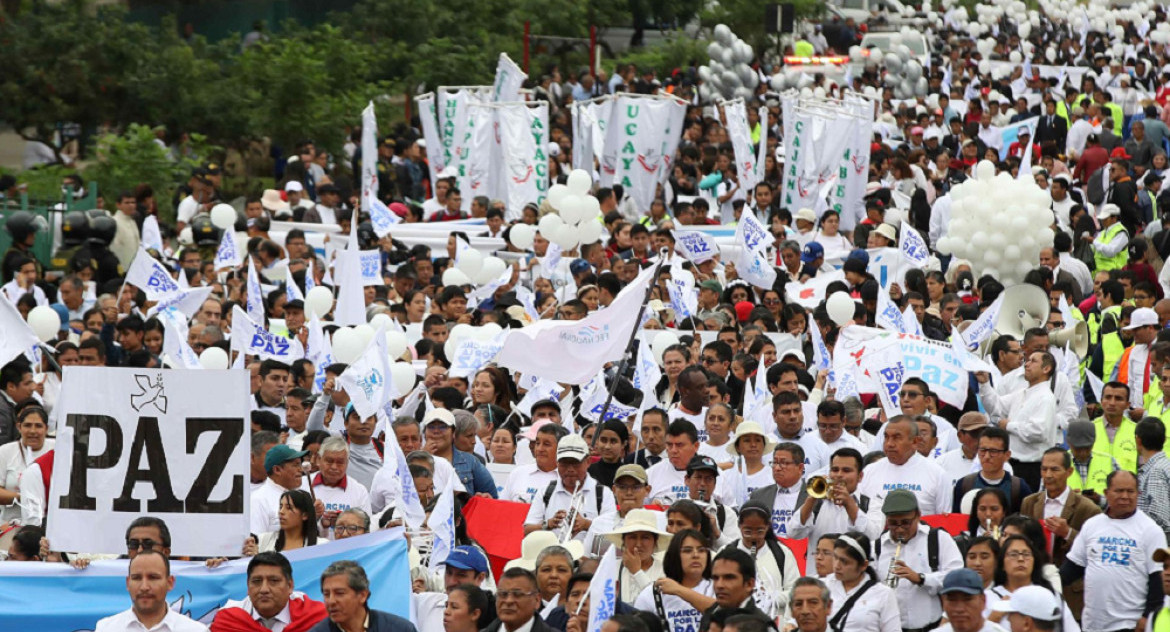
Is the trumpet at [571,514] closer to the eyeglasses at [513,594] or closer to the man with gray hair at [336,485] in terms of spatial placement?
the man with gray hair at [336,485]

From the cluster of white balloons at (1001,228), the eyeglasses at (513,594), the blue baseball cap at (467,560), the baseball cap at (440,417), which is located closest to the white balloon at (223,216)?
the cluster of white balloons at (1001,228)

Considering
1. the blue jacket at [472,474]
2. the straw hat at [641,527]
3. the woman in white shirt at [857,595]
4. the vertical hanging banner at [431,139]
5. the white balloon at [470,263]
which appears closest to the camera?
the woman in white shirt at [857,595]

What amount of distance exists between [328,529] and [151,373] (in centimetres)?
153

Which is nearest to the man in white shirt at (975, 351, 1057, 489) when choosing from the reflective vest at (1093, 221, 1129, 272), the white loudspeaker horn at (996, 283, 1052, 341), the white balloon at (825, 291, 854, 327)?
the white balloon at (825, 291, 854, 327)

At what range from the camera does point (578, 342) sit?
42.2ft

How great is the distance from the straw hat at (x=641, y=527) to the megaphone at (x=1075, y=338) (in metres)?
6.15

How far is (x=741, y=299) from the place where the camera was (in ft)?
53.5

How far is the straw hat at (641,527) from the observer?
927cm

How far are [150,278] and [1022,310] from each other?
683 cm

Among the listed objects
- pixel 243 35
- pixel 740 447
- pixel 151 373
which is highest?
pixel 151 373

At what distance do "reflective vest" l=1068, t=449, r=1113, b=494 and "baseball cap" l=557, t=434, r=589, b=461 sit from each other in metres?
2.72

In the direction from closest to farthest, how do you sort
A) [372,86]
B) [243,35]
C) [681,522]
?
[681,522]
[372,86]
[243,35]

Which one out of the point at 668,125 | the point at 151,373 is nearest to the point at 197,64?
the point at 668,125

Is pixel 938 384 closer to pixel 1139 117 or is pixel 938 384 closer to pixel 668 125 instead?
pixel 668 125
